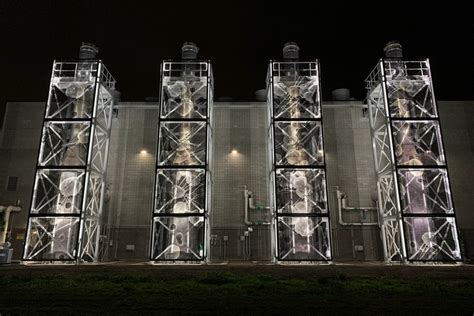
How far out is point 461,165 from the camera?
91.9ft

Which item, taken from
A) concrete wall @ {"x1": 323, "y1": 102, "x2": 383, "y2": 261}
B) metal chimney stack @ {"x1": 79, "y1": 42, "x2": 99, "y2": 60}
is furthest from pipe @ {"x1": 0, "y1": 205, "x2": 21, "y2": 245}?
concrete wall @ {"x1": 323, "y1": 102, "x2": 383, "y2": 261}

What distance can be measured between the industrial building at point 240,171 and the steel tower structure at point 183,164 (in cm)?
9

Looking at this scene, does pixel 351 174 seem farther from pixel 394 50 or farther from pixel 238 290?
pixel 238 290

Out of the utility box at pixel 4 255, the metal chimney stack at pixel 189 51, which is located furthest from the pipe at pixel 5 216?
the metal chimney stack at pixel 189 51

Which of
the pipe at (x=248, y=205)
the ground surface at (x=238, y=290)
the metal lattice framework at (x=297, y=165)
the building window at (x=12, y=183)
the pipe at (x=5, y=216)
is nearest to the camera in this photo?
the ground surface at (x=238, y=290)

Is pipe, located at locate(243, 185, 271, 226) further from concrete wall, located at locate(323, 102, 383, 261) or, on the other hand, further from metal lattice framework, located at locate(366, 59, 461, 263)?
metal lattice framework, located at locate(366, 59, 461, 263)

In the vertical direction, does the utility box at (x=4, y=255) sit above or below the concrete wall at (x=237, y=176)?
below

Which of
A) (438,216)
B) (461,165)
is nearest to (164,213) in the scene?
(438,216)

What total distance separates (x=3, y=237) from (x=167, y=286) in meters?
15.7

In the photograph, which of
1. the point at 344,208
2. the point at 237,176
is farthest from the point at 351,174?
the point at 237,176

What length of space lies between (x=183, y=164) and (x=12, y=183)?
513 inches

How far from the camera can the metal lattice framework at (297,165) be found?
2302cm

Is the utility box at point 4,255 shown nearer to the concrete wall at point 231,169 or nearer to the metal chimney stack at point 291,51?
the concrete wall at point 231,169

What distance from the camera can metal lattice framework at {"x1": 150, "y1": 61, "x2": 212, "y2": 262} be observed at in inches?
914
